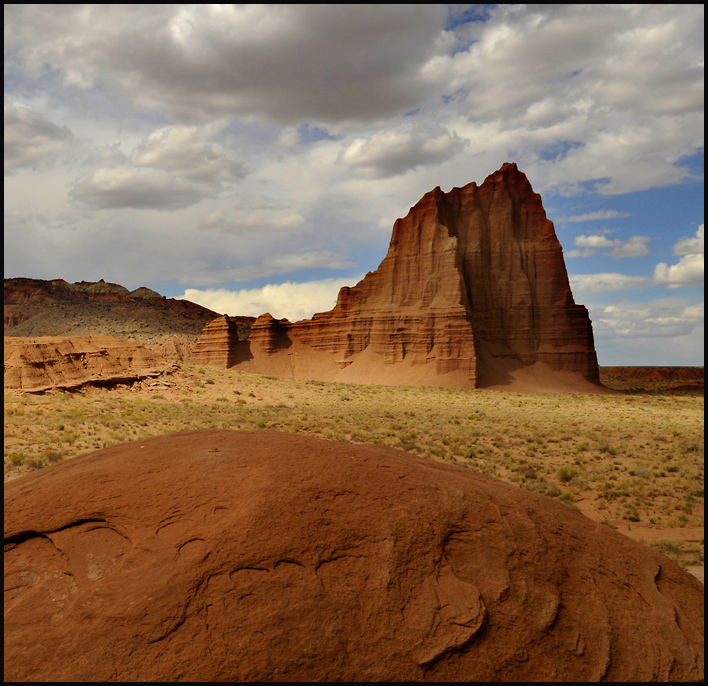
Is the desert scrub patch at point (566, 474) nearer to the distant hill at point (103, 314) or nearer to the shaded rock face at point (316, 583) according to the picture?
the shaded rock face at point (316, 583)

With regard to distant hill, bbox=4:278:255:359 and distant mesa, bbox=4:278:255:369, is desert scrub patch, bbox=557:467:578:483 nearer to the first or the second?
distant mesa, bbox=4:278:255:369

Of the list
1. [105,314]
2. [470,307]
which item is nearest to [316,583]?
[470,307]

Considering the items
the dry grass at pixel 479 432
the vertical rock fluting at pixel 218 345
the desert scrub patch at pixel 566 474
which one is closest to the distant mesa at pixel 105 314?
the vertical rock fluting at pixel 218 345

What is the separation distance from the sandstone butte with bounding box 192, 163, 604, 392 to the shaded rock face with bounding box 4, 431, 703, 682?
4682cm

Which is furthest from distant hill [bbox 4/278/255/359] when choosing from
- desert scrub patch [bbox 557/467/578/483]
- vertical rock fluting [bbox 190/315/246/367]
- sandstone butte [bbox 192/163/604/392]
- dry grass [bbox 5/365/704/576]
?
desert scrub patch [bbox 557/467/578/483]

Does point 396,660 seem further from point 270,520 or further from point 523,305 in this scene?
point 523,305

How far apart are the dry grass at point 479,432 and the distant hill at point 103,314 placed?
5800cm

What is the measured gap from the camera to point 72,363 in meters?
29.6

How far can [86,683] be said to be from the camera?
12.1ft

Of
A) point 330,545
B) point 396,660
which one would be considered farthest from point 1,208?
point 396,660

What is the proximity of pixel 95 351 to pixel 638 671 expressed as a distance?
33.6 meters

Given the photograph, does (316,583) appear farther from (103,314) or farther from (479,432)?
(103,314)

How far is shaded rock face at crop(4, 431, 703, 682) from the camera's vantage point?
156 inches

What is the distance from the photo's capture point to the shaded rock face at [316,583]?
13.0 ft
